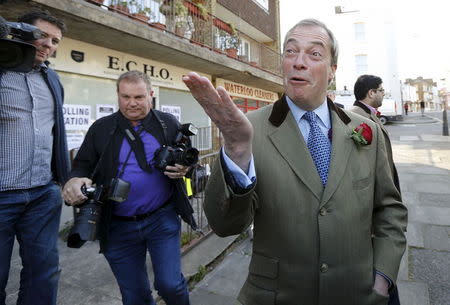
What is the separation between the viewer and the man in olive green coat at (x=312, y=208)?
4.51 feet

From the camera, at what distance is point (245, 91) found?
523 inches

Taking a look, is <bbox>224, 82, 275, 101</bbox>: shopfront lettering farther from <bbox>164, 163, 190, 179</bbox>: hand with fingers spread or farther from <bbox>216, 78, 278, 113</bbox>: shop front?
<bbox>164, 163, 190, 179</bbox>: hand with fingers spread

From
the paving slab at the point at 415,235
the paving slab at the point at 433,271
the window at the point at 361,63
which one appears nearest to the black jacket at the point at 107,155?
the paving slab at the point at 433,271

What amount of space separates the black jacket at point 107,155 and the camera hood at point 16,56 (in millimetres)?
707

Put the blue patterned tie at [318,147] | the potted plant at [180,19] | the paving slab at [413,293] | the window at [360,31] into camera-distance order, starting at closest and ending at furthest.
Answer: the blue patterned tie at [318,147]
the paving slab at [413,293]
the potted plant at [180,19]
the window at [360,31]

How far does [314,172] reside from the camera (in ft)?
4.61

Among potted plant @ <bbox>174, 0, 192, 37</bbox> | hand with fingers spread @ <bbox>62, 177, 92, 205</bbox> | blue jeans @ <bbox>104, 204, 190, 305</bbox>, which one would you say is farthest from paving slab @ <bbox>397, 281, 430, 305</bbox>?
potted plant @ <bbox>174, 0, 192, 37</bbox>

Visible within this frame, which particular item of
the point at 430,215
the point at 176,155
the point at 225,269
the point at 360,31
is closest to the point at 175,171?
the point at 176,155

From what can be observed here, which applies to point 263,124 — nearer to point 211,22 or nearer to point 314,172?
point 314,172

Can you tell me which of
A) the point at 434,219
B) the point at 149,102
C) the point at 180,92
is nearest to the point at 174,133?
the point at 149,102

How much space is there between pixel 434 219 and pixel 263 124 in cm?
496

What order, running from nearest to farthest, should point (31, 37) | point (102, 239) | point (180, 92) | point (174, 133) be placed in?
point (31, 37) → point (102, 239) → point (174, 133) → point (180, 92)

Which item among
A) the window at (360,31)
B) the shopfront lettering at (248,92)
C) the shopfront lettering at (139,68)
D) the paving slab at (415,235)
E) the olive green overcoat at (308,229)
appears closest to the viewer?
the olive green overcoat at (308,229)

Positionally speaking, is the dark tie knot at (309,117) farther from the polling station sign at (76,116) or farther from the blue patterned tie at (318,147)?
the polling station sign at (76,116)
